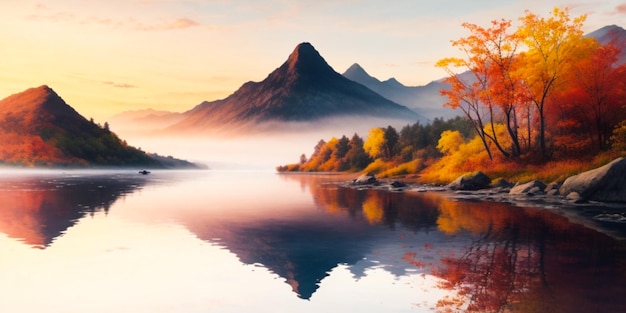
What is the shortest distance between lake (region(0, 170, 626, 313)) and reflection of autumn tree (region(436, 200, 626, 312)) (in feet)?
0.15

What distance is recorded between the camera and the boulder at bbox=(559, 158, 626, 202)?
3903cm

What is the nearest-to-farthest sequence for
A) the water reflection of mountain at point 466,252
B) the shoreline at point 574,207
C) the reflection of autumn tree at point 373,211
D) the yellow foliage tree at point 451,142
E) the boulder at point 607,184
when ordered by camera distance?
the water reflection of mountain at point 466,252 < the shoreline at point 574,207 < the reflection of autumn tree at point 373,211 < the boulder at point 607,184 < the yellow foliage tree at point 451,142

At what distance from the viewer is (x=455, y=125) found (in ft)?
314

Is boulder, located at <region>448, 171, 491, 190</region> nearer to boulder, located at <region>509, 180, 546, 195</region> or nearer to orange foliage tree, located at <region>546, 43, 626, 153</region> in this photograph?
boulder, located at <region>509, 180, 546, 195</region>

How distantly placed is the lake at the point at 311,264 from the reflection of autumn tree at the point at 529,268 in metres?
0.05

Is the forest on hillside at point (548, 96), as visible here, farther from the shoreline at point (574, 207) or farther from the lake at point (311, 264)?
the lake at point (311, 264)

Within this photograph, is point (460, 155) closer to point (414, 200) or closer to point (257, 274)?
point (414, 200)

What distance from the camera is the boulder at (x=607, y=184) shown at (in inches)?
1537

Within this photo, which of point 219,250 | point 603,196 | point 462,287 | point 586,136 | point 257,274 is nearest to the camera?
point 462,287

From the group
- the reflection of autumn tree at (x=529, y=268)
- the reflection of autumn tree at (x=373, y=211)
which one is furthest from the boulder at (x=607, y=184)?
the reflection of autumn tree at (x=373, y=211)

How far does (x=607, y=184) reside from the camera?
39250 mm

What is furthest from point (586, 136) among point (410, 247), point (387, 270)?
point (387, 270)

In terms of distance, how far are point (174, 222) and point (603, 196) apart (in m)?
31.9

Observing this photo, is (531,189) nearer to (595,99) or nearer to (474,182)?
(474,182)
